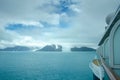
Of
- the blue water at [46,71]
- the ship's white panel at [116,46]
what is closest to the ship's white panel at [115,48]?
the ship's white panel at [116,46]

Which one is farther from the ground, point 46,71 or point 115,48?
point 115,48

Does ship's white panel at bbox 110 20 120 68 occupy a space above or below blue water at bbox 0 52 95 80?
above

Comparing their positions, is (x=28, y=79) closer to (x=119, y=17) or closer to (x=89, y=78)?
(x=89, y=78)

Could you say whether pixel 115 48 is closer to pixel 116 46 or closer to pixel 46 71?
pixel 116 46

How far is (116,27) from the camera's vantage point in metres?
9.25

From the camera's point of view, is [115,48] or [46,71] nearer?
[115,48]

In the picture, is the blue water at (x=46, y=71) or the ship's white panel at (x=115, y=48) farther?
the blue water at (x=46, y=71)

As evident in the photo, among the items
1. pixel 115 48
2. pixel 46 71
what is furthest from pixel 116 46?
pixel 46 71

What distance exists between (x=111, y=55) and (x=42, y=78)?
22.3 metres

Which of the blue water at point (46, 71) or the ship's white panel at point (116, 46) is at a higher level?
the ship's white panel at point (116, 46)

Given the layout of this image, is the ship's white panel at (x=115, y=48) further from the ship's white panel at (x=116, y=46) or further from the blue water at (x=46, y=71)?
the blue water at (x=46, y=71)

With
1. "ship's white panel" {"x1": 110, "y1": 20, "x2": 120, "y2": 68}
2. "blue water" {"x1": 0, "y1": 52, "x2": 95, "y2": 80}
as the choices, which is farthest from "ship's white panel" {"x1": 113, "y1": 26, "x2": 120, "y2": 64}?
"blue water" {"x1": 0, "y1": 52, "x2": 95, "y2": 80}

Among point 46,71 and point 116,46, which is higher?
point 116,46

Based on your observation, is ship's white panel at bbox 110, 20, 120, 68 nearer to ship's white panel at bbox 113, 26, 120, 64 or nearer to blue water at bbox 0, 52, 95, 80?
ship's white panel at bbox 113, 26, 120, 64
